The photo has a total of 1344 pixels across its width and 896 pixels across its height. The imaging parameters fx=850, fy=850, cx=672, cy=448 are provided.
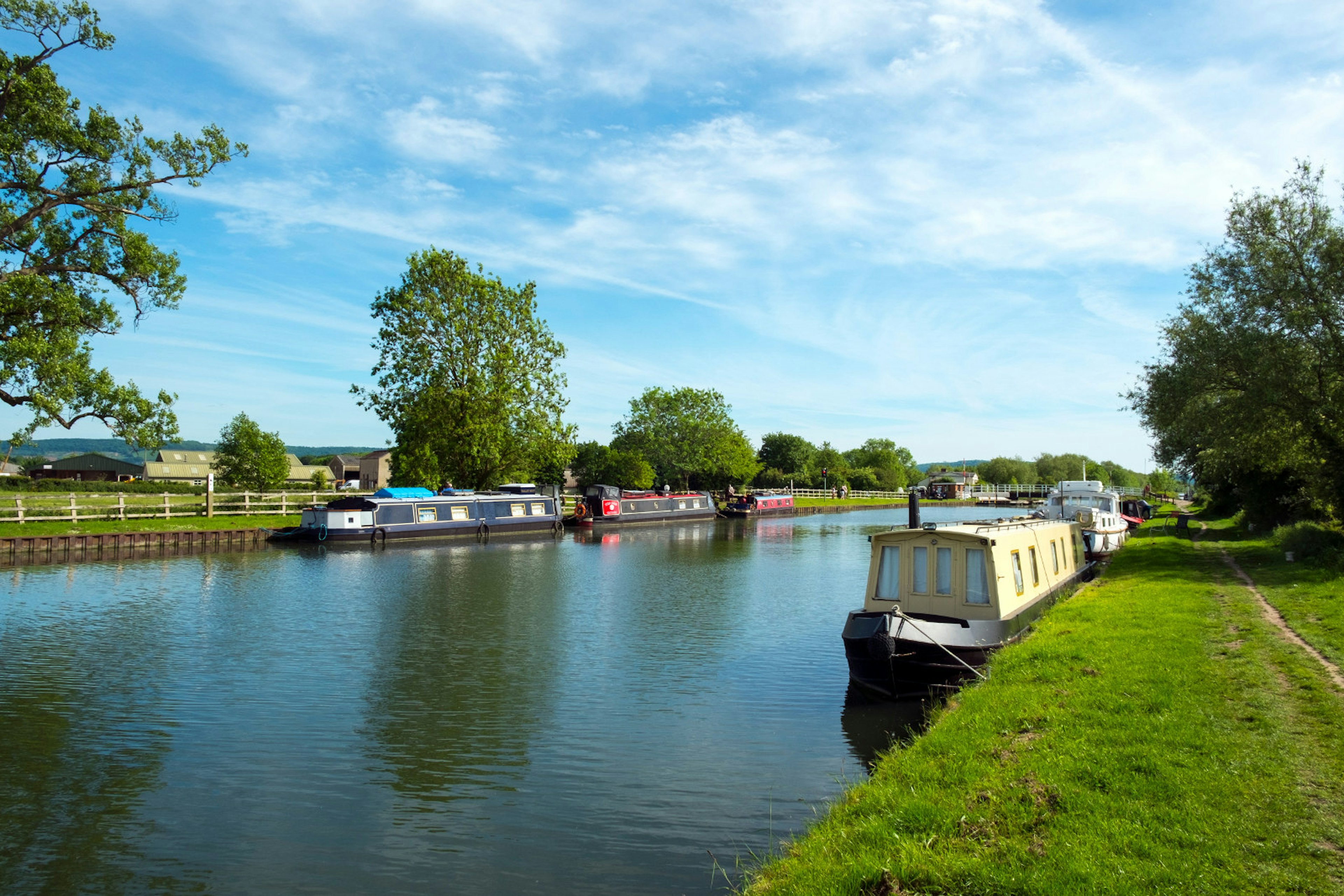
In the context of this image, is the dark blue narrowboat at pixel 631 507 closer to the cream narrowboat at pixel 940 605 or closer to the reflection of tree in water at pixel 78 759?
the reflection of tree in water at pixel 78 759

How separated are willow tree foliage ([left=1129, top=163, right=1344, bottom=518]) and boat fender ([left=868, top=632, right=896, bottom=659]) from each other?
1511 cm

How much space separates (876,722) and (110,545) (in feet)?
106

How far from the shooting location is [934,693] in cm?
1377

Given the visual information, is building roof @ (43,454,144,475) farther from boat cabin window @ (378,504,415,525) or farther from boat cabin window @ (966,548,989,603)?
boat cabin window @ (966,548,989,603)

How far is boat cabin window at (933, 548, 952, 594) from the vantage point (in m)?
15.3

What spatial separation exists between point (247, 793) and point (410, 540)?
34168mm

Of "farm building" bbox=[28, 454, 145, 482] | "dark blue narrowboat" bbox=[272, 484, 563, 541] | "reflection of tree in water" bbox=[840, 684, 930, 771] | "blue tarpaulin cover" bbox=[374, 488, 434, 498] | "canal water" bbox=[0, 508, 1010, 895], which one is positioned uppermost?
"farm building" bbox=[28, 454, 145, 482]

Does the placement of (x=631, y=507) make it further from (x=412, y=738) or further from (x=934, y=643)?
(x=412, y=738)

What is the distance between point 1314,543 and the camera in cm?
2270

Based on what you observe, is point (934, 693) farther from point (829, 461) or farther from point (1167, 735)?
point (829, 461)

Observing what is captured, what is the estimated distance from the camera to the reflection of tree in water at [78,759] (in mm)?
7699

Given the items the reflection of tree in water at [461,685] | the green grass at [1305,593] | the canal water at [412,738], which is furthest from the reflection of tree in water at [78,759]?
the green grass at [1305,593]

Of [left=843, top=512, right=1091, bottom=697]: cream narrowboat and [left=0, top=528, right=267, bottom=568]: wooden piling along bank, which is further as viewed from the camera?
[left=0, top=528, right=267, bottom=568]: wooden piling along bank

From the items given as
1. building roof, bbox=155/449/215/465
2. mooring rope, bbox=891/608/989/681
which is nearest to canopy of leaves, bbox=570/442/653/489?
building roof, bbox=155/449/215/465
